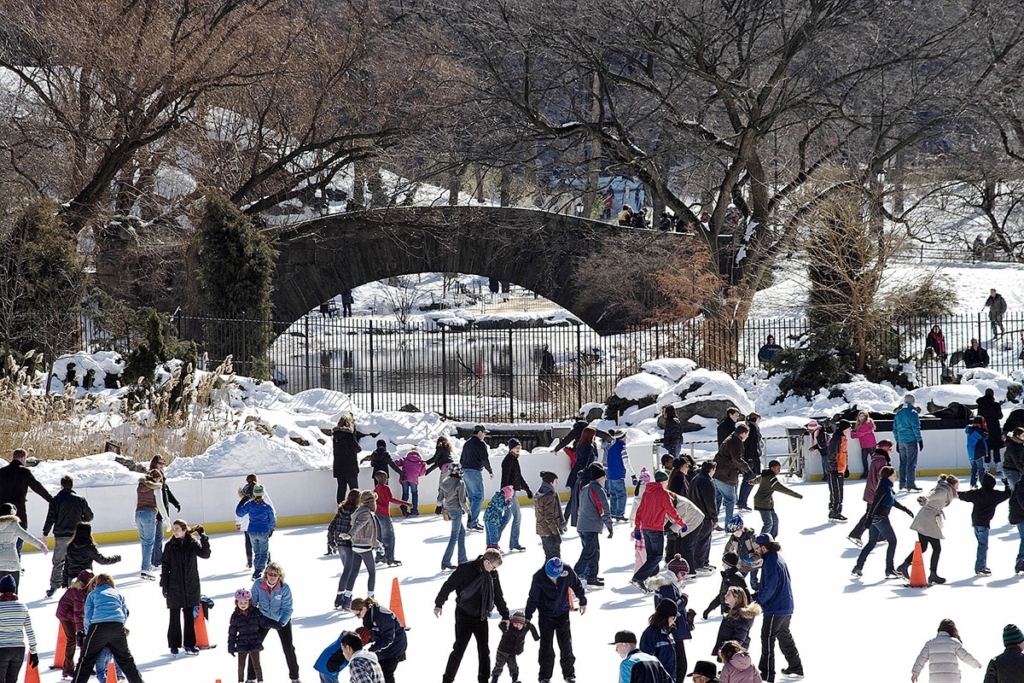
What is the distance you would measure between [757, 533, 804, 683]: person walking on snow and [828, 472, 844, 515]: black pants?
714cm

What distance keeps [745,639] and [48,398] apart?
47.0ft

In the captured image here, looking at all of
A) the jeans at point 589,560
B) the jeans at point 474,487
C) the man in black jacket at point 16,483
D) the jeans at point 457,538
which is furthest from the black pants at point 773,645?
the man in black jacket at point 16,483

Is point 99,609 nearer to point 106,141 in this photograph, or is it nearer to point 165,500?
point 165,500

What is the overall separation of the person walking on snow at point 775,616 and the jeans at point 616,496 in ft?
22.7

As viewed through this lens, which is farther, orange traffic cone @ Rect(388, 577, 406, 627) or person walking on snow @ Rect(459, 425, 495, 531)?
person walking on snow @ Rect(459, 425, 495, 531)

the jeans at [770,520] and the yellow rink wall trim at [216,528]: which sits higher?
the jeans at [770,520]

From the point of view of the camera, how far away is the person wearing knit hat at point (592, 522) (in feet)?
43.5

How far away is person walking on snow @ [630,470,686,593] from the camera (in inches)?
512

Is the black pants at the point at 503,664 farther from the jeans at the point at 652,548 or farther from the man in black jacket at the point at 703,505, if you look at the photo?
the man in black jacket at the point at 703,505

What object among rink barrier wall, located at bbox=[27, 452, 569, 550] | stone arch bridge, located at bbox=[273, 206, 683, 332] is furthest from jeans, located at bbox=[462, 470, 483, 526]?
stone arch bridge, located at bbox=[273, 206, 683, 332]

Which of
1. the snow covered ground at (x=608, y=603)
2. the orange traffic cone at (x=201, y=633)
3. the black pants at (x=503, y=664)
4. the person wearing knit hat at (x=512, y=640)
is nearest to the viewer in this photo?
the person wearing knit hat at (x=512, y=640)

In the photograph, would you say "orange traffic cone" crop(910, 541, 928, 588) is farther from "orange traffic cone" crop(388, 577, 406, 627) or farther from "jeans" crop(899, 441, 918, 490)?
"jeans" crop(899, 441, 918, 490)

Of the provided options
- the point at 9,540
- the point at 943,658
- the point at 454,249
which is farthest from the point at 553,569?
the point at 454,249

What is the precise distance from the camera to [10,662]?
9562 millimetres
